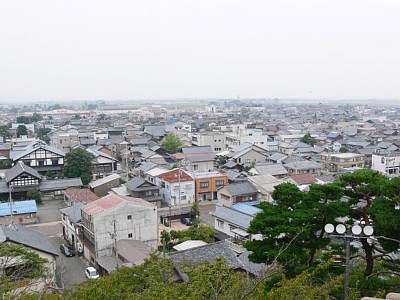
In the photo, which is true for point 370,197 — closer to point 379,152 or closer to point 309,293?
point 309,293

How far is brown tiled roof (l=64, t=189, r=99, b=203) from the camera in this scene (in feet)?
77.2

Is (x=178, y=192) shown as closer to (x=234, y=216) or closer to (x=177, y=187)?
(x=177, y=187)

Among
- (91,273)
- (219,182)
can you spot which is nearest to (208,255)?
(91,273)

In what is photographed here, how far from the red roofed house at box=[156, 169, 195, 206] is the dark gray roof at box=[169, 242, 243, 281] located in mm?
11660

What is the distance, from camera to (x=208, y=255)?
13711mm

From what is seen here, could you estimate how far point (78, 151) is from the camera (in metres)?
30.5

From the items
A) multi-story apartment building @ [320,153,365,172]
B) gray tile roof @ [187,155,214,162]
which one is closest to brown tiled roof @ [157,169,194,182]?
gray tile roof @ [187,155,214,162]

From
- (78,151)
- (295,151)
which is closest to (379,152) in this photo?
(295,151)

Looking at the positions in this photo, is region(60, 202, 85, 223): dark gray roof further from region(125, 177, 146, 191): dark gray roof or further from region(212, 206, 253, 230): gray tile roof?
region(212, 206, 253, 230): gray tile roof

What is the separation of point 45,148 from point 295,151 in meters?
24.5

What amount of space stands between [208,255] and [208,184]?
1345 cm

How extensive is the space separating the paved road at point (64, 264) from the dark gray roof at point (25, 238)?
0.97 m

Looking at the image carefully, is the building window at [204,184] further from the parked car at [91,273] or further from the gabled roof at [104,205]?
the parked car at [91,273]

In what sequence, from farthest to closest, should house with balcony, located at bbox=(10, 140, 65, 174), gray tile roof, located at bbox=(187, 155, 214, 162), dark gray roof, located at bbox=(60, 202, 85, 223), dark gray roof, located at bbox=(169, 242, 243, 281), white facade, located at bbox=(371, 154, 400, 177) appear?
gray tile roof, located at bbox=(187, 155, 214, 162) < house with balcony, located at bbox=(10, 140, 65, 174) < white facade, located at bbox=(371, 154, 400, 177) < dark gray roof, located at bbox=(60, 202, 85, 223) < dark gray roof, located at bbox=(169, 242, 243, 281)
